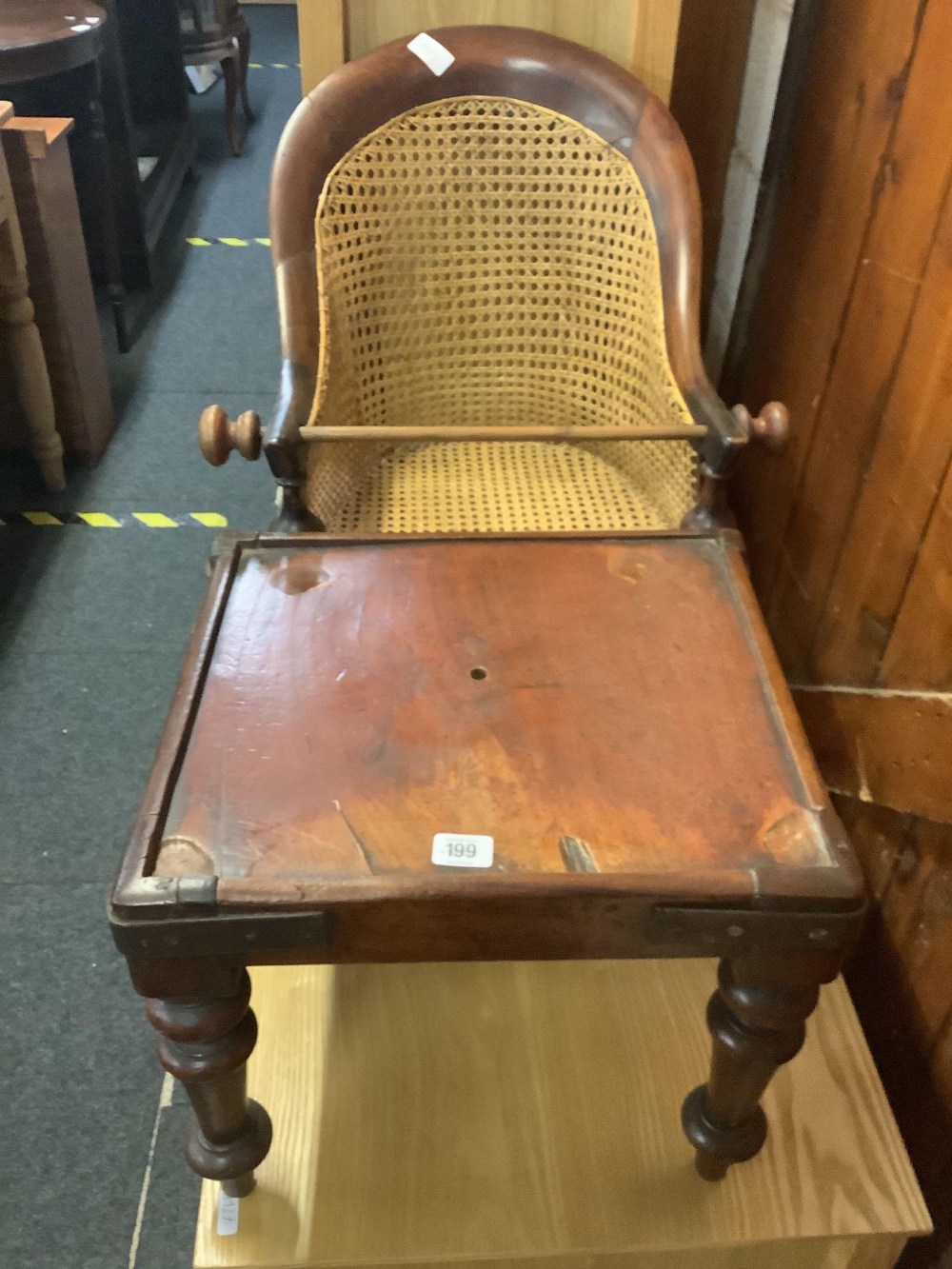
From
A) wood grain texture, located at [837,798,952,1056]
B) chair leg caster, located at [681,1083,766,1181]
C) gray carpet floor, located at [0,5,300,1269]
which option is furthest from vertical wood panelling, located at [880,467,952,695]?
gray carpet floor, located at [0,5,300,1269]

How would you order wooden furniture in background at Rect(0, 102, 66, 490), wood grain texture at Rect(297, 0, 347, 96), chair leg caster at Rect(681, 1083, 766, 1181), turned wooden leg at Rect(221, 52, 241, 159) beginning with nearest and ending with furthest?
chair leg caster at Rect(681, 1083, 766, 1181) → wood grain texture at Rect(297, 0, 347, 96) → wooden furniture in background at Rect(0, 102, 66, 490) → turned wooden leg at Rect(221, 52, 241, 159)

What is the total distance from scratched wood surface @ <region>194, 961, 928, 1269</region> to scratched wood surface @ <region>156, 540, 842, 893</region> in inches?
17.8

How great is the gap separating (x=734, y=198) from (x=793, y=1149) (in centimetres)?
125

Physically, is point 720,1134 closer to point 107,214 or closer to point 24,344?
point 24,344

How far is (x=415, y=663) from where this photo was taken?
96 centimetres

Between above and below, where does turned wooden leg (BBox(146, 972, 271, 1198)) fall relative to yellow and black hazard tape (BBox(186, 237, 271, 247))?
above

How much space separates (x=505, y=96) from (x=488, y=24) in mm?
153

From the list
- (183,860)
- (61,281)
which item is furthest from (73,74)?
(183,860)

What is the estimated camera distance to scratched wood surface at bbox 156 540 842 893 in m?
0.81

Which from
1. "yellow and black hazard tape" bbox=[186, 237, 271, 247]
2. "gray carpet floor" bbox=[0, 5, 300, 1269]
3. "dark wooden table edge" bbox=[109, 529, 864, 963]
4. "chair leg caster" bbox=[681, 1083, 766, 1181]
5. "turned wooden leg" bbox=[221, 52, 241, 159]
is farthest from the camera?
"turned wooden leg" bbox=[221, 52, 241, 159]

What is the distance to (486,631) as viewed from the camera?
1.00m

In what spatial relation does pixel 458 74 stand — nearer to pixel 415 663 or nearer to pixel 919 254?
pixel 919 254

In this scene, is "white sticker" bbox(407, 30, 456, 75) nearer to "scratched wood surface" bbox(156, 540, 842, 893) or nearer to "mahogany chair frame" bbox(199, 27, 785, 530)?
"mahogany chair frame" bbox(199, 27, 785, 530)

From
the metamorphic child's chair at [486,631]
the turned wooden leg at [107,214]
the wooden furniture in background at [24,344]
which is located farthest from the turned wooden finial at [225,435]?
the turned wooden leg at [107,214]
